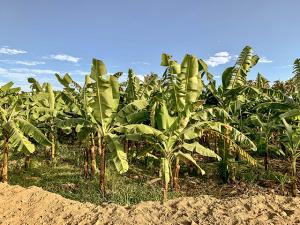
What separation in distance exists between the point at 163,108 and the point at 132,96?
14.4 ft

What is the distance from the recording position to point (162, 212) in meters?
6.83

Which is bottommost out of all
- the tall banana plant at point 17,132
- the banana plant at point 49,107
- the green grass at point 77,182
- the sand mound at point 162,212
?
the green grass at point 77,182

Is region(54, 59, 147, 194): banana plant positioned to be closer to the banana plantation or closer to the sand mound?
the banana plantation

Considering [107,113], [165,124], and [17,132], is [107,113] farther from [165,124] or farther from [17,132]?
[17,132]

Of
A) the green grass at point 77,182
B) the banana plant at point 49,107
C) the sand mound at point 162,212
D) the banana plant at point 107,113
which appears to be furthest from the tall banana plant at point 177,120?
the banana plant at point 49,107

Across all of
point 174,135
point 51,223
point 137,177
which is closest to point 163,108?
Result: point 174,135

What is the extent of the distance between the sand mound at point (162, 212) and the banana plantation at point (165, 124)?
1.83m

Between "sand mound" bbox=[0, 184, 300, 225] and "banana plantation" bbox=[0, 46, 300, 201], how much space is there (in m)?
1.83

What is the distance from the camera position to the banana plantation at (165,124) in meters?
9.51

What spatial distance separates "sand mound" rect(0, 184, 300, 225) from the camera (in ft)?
21.5

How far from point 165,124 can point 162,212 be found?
2908mm

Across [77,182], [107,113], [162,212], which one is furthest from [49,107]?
[162,212]

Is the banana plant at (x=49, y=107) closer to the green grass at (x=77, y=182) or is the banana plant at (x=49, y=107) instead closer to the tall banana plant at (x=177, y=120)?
the green grass at (x=77, y=182)

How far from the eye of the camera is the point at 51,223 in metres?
6.83
